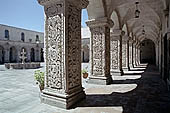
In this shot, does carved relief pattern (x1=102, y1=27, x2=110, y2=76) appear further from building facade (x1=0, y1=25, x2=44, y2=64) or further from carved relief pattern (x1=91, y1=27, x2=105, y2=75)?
building facade (x1=0, y1=25, x2=44, y2=64)

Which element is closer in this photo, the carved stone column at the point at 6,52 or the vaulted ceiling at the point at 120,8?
the vaulted ceiling at the point at 120,8

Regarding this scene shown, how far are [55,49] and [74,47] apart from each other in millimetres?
550

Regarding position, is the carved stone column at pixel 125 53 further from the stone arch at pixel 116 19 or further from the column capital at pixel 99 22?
the column capital at pixel 99 22

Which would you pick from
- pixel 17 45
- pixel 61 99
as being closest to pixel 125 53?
pixel 61 99

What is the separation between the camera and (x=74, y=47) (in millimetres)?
3699

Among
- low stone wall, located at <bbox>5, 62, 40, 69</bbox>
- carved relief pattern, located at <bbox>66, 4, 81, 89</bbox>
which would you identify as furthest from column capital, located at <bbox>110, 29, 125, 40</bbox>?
low stone wall, located at <bbox>5, 62, 40, 69</bbox>

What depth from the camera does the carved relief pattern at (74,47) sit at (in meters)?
3.53

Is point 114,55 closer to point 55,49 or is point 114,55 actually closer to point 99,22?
point 99,22

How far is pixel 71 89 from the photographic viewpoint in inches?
138

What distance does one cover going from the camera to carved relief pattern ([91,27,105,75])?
5.96m

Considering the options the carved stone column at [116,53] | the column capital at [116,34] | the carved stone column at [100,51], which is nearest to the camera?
the carved stone column at [100,51]

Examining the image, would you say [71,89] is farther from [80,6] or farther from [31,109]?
[80,6]

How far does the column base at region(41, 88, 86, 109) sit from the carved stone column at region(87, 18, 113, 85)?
2.35 metres

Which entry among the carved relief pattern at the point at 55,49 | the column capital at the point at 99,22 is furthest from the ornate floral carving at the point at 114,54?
the carved relief pattern at the point at 55,49
